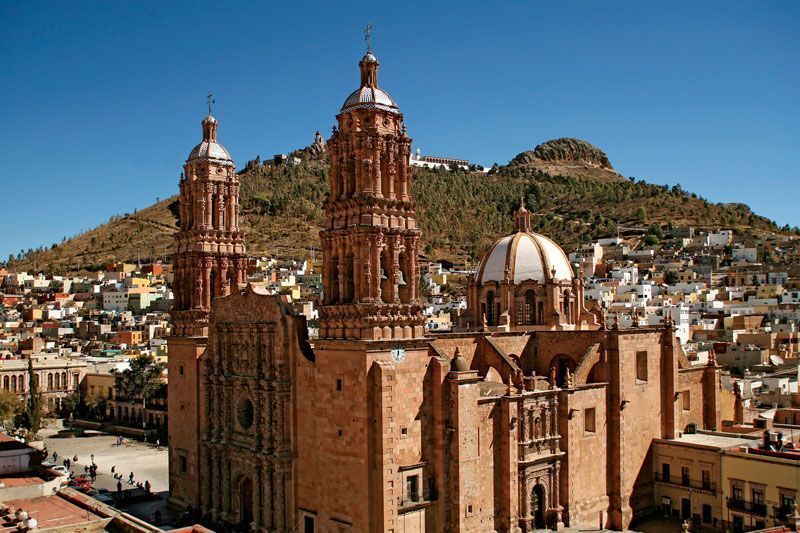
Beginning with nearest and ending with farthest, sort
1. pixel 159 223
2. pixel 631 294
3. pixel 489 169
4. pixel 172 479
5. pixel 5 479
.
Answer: pixel 5 479 < pixel 172 479 < pixel 631 294 < pixel 159 223 < pixel 489 169

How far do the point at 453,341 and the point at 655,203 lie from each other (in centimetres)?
11534

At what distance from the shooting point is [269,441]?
28547 millimetres

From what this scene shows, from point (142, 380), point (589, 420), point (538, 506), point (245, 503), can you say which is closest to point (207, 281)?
point (245, 503)

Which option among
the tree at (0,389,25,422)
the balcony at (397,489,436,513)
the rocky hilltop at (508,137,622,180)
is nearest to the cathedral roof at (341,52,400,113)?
the balcony at (397,489,436,513)

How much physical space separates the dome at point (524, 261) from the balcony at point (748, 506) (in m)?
11.7

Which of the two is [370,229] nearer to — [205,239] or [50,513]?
[205,239]

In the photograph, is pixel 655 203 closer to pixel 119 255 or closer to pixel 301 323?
pixel 119 255

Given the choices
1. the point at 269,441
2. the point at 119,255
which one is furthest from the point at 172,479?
the point at 119,255

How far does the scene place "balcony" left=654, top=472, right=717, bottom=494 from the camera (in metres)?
30.8

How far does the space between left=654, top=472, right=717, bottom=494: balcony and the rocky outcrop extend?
16257cm

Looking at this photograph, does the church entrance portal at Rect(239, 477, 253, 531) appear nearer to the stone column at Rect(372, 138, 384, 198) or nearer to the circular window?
the circular window

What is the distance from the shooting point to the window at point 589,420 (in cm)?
3134

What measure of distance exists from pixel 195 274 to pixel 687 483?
2268 cm

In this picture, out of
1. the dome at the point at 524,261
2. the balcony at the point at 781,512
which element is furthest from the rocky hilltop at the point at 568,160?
the balcony at the point at 781,512
